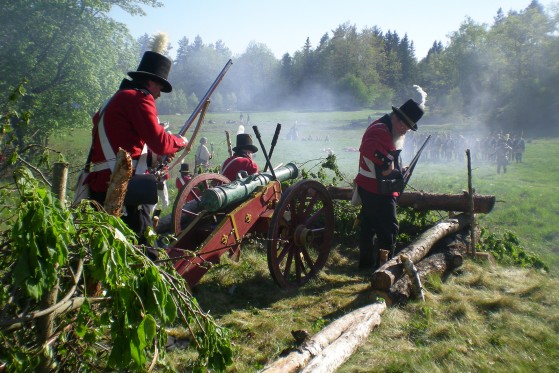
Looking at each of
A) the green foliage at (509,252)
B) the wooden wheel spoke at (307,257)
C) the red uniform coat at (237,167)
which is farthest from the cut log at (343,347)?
the green foliage at (509,252)

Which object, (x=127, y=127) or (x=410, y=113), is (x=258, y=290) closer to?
(x=127, y=127)

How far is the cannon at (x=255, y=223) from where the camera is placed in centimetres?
447

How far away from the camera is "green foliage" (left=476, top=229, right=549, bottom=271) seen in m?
6.74

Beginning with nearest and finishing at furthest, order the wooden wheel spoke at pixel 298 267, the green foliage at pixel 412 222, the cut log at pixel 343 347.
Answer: the cut log at pixel 343 347 < the wooden wheel spoke at pixel 298 267 < the green foliage at pixel 412 222

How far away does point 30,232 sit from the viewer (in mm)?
1474

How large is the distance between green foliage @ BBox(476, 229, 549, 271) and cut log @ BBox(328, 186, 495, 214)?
1.69ft

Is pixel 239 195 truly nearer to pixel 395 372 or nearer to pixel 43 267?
pixel 395 372

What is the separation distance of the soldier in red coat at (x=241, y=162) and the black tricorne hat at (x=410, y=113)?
1952 millimetres

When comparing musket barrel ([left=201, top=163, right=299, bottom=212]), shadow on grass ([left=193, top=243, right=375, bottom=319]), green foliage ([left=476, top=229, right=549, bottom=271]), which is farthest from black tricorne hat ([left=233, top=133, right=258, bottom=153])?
green foliage ([left=476, top=229, right=549, bottom=271])

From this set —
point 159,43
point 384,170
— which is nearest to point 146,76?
point 159,43

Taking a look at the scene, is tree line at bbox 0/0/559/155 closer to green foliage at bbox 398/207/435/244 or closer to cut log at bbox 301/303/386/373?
green foliage at bbox 398/207/435/244

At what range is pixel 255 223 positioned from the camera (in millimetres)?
5105

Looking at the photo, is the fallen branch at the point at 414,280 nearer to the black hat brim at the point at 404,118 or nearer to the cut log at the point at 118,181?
the black hat brim at the point at 404,118

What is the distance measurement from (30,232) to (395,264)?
393cm
